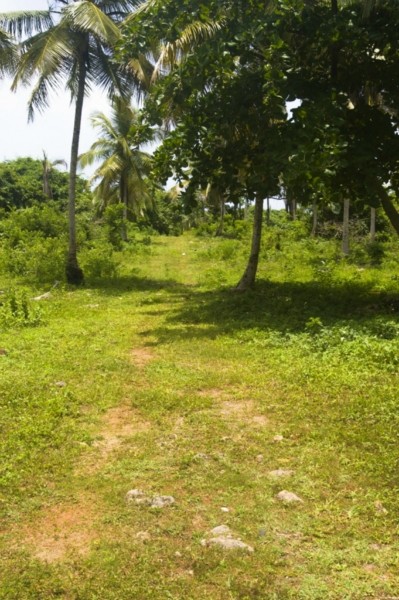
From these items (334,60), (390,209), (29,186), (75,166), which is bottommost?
(390,209)

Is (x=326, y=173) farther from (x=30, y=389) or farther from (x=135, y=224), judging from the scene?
(x=135, y=224)

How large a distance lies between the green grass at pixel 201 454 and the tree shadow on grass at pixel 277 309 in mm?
84

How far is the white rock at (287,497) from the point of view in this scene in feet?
13.3

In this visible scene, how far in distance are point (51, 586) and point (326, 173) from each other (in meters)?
7.83

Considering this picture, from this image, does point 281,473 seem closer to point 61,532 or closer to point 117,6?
point 61,532

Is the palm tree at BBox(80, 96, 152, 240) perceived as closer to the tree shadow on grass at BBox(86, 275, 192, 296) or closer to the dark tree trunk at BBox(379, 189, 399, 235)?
the tree shadow on grass at BBox(86, 275, 192, 296)

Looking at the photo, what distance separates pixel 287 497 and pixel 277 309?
21.5ft

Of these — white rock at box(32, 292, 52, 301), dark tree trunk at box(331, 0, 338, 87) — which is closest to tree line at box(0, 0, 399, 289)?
dark tree trunk at box(331, 0, 338, 87)

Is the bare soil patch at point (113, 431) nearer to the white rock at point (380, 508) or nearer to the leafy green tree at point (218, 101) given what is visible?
the white rock at point (380, 508)

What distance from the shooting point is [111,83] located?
599 inches

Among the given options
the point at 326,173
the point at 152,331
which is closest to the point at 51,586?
the point at 152,331

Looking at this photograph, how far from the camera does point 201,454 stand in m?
4.80

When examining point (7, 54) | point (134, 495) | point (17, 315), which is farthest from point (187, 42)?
point (134, 495)

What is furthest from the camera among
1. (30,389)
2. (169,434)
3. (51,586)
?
(30,389)
